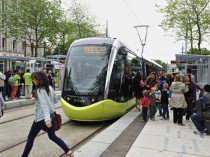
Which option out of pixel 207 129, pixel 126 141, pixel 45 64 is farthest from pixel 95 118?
pixel 45 64

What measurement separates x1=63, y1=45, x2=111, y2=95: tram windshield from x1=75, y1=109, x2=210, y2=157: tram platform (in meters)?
1.50

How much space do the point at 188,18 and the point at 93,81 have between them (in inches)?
713

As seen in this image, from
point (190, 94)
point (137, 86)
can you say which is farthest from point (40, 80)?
point (137, 86)

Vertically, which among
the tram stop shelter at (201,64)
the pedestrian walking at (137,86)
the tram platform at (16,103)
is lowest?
the tram platform at (16,103)

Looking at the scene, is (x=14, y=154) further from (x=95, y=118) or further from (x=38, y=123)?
(x=95, y=118)

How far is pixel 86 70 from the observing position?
9680 millimetres

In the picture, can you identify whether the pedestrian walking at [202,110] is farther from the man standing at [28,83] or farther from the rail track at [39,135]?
the man standing at [28,83]

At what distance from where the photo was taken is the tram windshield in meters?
9.46

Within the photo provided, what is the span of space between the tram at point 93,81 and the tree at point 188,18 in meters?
15.8

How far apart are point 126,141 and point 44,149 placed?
1.90 meters

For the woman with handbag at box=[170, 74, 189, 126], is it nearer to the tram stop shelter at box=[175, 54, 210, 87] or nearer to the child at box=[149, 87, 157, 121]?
the child at box=[149, 87, 157, 121]

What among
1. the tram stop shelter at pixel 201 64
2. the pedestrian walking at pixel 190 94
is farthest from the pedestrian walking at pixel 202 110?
the tram stop shelter at pixel 201 64

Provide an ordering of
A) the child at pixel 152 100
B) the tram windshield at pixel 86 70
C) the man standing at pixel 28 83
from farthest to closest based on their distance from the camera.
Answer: the man standing at pixel 28 83
the child at pixel 152 100
the tram windshield at pixel 86 70

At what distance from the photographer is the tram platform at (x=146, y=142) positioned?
585cm
